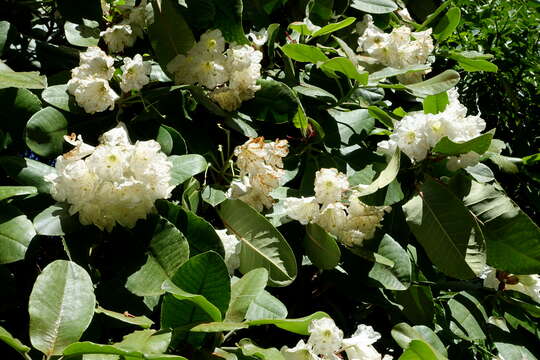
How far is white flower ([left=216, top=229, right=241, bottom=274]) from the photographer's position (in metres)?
1.42

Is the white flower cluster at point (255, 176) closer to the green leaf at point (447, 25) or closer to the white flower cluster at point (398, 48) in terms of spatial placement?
the white flower cluster at point (398, 48)

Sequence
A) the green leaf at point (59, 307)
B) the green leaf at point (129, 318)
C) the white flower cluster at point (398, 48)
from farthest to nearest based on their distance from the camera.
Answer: the white flower cluster at point (398, 48), the green leaf at point (129, 318), the green leaf at point (59, 307)

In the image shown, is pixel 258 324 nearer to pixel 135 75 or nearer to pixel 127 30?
pixel 135 75

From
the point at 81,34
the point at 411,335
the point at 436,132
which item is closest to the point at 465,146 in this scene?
the point at 436,132

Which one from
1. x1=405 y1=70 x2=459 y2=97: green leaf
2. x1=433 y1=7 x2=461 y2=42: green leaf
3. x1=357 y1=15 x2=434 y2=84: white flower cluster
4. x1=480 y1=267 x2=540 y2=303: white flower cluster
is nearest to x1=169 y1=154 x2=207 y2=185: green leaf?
x1=405 y1=70 x2=459 y2=97: green leaf

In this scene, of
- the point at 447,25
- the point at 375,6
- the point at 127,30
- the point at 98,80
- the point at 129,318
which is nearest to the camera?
the point at 129,318

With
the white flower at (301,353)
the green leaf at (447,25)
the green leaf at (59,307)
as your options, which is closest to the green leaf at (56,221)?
the green leaf at (59,307)

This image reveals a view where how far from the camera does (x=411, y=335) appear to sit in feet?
4.84

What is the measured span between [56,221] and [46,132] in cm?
25

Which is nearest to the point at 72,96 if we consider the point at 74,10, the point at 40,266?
the point at 74,10

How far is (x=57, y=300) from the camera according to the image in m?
1.08

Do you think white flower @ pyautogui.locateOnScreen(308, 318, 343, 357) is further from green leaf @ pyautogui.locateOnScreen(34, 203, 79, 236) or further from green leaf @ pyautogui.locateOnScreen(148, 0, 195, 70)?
green leaf @ pyautogui.locateOnScreen(148, 0, 195, 70)

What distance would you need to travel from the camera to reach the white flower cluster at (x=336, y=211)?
1.56m

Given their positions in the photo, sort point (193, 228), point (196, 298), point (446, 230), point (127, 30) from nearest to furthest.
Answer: point (196, 298), point (193, 228), point (446, 230), point (127, 30)
